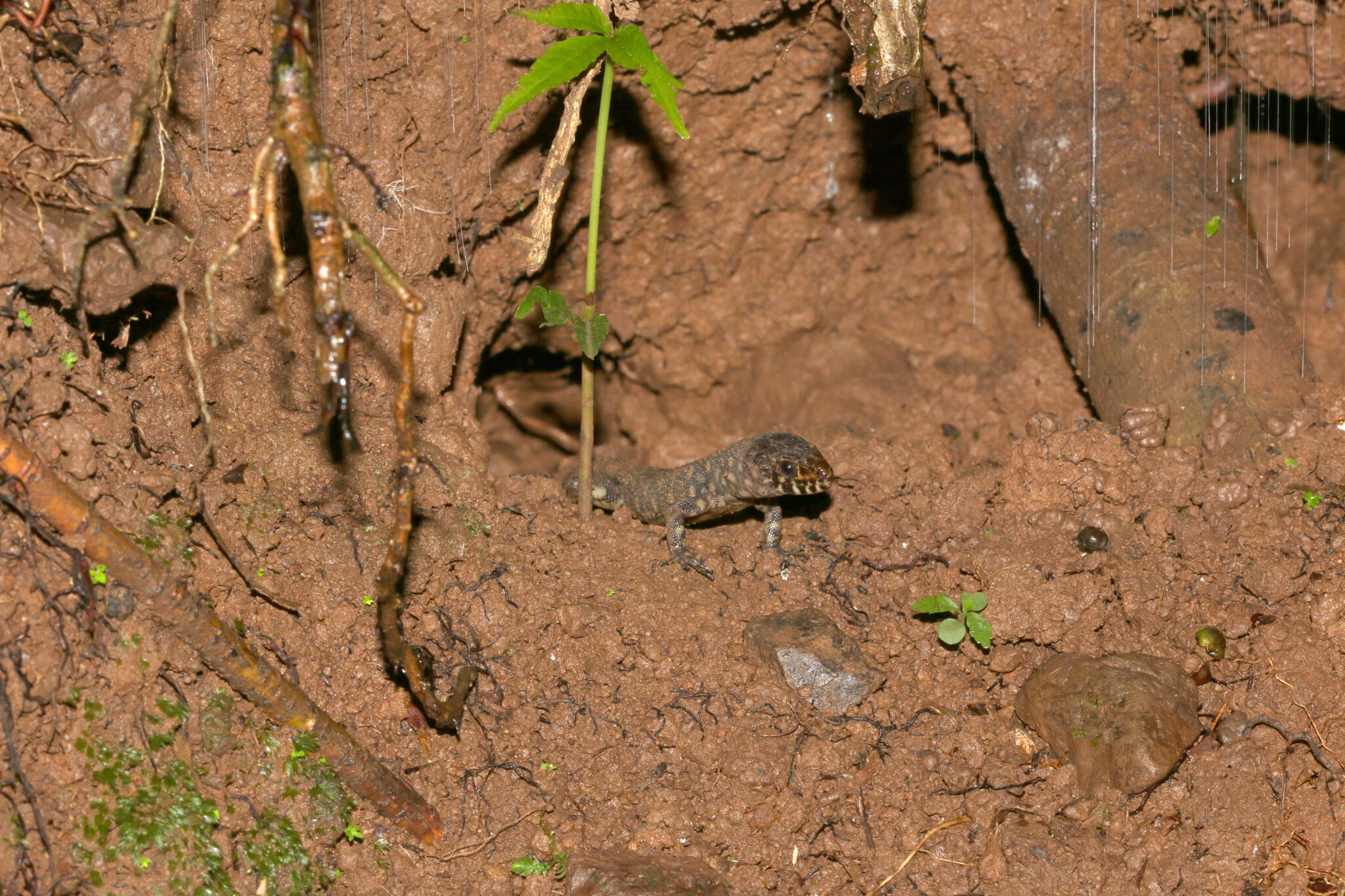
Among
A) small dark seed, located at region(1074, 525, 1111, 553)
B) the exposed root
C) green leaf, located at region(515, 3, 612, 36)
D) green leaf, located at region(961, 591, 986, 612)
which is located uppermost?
green leaf, located at region(515, 3, 612, 36)

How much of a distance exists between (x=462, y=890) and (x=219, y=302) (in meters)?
2.94

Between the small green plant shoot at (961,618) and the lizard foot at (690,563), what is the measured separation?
1104mm

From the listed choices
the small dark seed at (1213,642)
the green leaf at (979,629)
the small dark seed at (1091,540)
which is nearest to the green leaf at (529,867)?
the green leaf at (979,629)

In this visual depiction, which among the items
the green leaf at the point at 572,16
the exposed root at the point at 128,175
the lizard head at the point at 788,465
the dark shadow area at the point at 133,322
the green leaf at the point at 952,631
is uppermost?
the green leaf at the point at 572,16

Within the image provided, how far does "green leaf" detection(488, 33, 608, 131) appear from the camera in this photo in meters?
4.33

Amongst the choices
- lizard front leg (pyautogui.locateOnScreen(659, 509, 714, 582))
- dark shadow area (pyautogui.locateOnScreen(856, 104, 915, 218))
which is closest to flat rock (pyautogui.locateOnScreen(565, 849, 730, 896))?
lizard front leg (pyautogui.locateOnScreen(659, 509, 714, 582))

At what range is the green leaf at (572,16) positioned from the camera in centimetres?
431

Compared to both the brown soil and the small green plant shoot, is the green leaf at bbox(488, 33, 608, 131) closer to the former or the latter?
the brown soil

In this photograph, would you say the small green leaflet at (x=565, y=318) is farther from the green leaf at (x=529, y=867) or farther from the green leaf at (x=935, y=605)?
the green leaf at (x=529, y=867)

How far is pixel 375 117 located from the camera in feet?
17.1

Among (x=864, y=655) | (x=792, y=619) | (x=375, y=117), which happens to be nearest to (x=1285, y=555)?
(x=864, y=655)

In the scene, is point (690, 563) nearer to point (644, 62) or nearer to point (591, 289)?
point (591, 289)

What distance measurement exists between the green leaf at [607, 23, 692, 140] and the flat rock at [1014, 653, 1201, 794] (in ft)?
9.84

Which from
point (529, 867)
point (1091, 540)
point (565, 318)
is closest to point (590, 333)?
point (565, 318)
